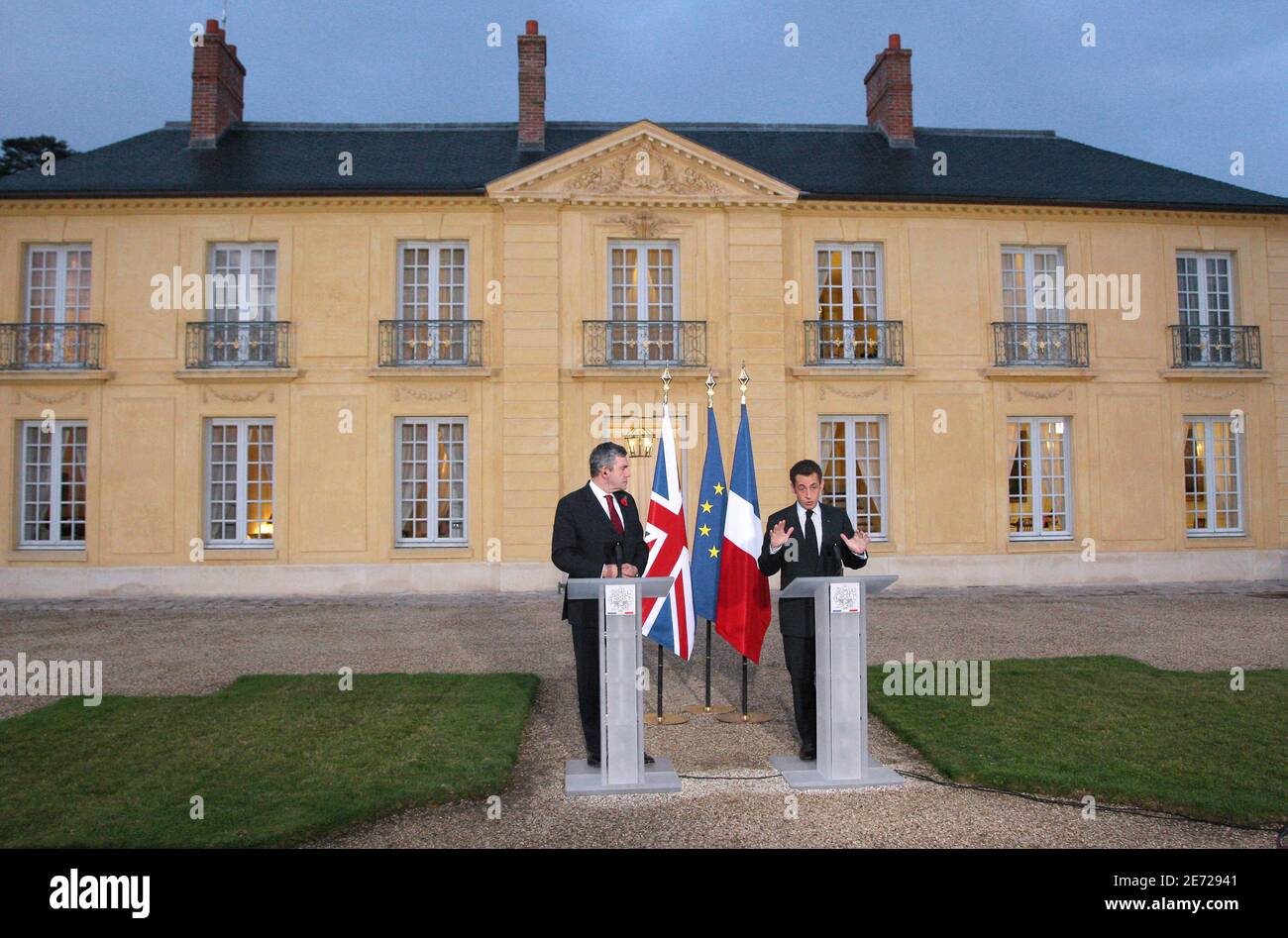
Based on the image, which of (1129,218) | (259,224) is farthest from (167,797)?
(1129,218)

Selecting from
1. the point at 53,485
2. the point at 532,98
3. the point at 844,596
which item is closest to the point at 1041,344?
the point at 532,98

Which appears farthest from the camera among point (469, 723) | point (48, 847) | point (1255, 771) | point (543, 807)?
point (469, 723)

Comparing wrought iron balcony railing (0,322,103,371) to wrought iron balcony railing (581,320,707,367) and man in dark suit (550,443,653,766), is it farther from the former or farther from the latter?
man in dark suit (550,443,653,766)

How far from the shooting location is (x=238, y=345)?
678 inches

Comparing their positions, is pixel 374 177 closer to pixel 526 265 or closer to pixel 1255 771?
pixel 526 265

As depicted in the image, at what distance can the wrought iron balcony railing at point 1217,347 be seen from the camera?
59.8 feet

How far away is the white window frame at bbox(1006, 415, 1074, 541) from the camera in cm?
1784

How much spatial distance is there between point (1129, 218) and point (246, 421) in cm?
1730

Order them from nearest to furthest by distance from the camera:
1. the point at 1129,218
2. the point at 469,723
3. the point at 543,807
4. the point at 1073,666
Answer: the point at 543,807 < the point at 469,723 < the point at 1073,666 < the point at 1129,218

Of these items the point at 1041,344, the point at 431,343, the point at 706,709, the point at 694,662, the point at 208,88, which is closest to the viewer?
the point at 706,709

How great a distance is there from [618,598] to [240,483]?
44.1 feet

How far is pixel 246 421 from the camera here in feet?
56.2

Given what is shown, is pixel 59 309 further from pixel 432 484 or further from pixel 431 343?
pixel 432 484

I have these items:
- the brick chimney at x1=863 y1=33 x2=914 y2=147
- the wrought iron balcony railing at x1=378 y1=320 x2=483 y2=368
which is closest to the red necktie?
the wrought iron balcony railing at x1=378 y1=320 x2=483 y2=368
